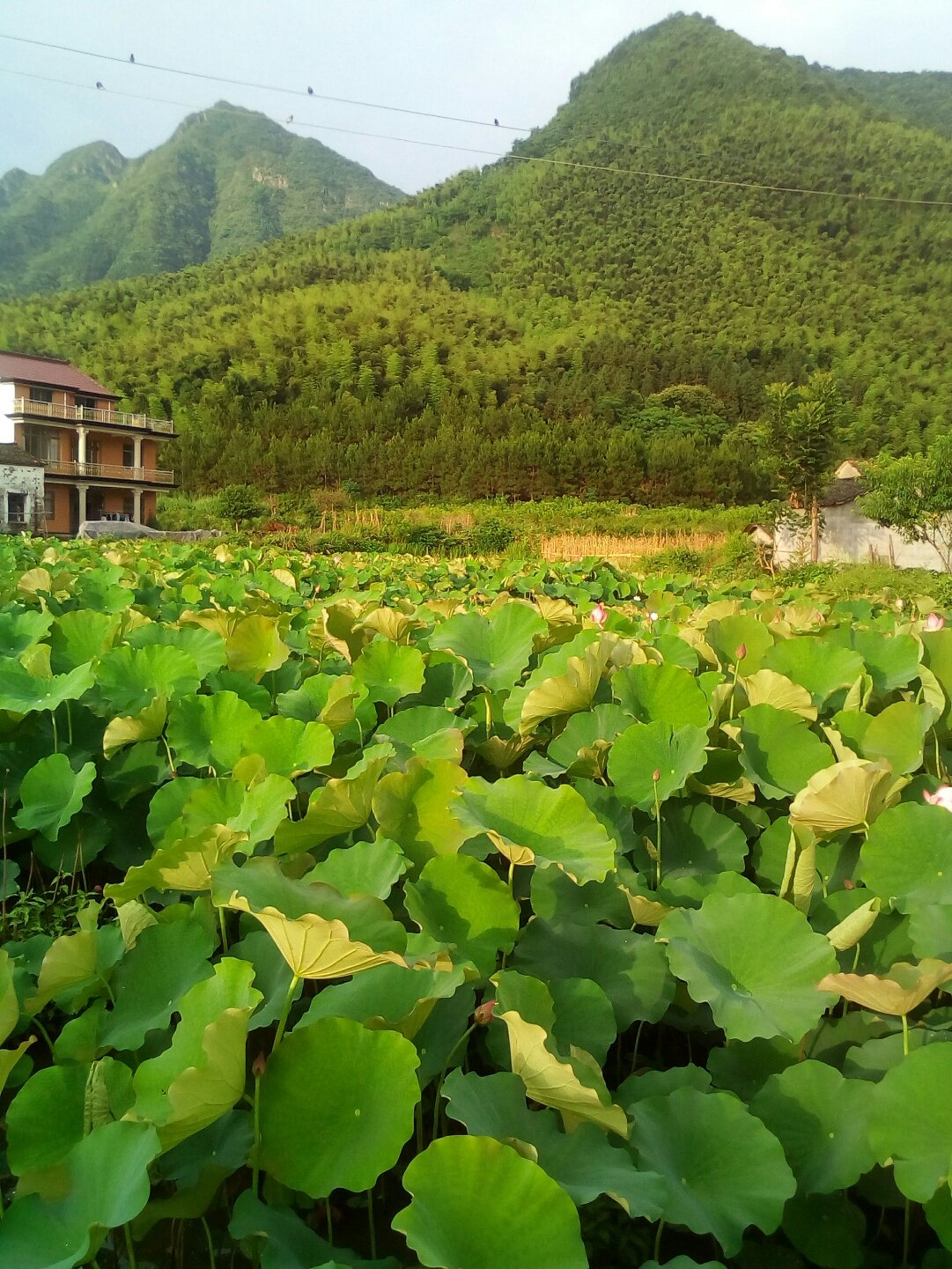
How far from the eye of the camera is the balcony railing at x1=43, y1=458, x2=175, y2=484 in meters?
22.8

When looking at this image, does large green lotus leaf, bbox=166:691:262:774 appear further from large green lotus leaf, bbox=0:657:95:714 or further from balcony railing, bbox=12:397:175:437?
balcony railing, bbox=12:397:175:437

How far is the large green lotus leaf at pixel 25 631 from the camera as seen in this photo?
1.53 metres

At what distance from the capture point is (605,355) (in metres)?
47.8

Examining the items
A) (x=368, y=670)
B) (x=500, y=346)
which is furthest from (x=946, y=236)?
(x=368, y=670)

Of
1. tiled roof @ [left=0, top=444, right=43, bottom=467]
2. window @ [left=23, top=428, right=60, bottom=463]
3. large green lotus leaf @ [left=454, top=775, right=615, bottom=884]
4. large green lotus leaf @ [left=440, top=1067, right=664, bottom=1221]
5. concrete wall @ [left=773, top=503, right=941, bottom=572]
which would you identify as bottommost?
concrete wall @ [left=773, top=503, right=941, bottom=572]

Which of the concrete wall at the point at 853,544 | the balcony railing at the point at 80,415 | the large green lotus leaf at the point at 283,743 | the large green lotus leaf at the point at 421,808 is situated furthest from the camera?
the balcony railing at the point at 80,415

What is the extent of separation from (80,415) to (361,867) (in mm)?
26037

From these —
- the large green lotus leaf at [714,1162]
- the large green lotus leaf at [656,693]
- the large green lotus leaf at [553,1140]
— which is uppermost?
the large green lotus leaf at [656,693]

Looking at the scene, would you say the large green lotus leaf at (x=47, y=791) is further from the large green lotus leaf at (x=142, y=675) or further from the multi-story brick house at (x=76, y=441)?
the multi-story brick house at (x=76, y=441)

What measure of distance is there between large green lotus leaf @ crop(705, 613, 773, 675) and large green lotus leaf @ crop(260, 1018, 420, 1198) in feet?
3.52

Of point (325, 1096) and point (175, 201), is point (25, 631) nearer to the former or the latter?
point (325, 1096)

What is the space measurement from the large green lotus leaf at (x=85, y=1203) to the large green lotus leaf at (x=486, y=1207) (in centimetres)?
16

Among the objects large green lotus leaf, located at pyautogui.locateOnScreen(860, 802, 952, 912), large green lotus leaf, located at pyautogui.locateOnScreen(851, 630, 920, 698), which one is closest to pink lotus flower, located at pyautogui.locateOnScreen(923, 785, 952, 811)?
Answer: large green lotus leaf, located at pyautogui.locateOnScreen(860, 802, 952, 912)

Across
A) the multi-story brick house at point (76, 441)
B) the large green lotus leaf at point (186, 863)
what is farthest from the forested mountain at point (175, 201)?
the large green lotus leaf at point (186, 863)
